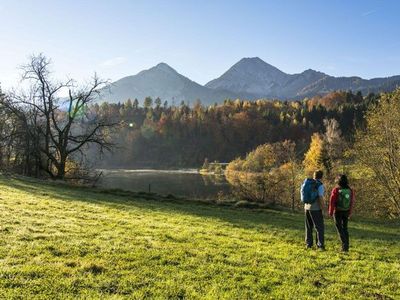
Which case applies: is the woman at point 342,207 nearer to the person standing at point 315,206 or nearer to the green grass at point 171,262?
the person standing at point 315,206

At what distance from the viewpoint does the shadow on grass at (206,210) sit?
838 inches

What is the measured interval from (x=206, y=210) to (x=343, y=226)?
13616 mm

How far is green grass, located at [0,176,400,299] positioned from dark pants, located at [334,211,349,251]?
1.58 ft

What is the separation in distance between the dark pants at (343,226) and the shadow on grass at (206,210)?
3.51 metres

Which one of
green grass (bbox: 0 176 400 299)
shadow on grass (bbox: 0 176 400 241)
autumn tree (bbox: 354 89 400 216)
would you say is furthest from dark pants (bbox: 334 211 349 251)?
autumn tree (bbox: 354 89 400 216)

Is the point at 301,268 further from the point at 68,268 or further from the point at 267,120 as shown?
the point at 267,120

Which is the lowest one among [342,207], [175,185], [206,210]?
[175,185]

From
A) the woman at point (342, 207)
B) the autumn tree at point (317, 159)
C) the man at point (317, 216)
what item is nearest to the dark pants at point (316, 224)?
the man at point (317, 216)

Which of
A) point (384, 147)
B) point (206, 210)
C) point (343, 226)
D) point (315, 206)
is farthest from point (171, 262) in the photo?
point (384, 147)

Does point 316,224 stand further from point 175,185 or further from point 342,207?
point 175,185

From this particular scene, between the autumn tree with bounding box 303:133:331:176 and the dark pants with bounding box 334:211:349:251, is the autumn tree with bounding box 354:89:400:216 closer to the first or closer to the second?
the dark pants with bounding box 334:211:349:251

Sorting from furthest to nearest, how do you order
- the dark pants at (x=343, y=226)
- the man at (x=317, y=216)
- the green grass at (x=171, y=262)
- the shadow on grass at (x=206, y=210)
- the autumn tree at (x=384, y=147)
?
the autumn tree at (x=384, y=147) < the shadow on grass at (x=206, y=210) < the dark pants at (x=343, y=226) < the man at (x=317, y=216) < the green grass at (x=171, y=262)

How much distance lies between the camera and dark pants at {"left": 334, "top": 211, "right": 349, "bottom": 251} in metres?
14.8

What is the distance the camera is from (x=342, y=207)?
14.9 metres
